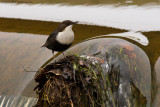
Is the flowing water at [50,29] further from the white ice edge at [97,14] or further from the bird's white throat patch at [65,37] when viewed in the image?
the bird's white throat patch at [65,37]

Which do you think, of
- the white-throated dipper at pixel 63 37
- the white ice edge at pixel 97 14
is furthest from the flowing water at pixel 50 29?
the white-throated dipper at pixel 63 37

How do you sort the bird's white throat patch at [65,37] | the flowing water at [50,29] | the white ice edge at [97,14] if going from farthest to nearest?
the white ice edge at [97,14], the flowing water at [50,29], the bird's white throat patch at [65,37]

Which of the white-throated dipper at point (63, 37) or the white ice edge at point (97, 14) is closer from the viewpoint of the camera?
the white-throated dipper at point (63, 37)

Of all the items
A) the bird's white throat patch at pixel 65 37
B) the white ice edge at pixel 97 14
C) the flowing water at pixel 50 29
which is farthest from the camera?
the white ice edge at pixel 97 14

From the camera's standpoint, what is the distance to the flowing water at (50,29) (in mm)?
3439

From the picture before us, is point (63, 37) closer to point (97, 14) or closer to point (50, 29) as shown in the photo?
point (50, 29)

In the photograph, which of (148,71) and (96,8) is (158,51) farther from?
(96,8)

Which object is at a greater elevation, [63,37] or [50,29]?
[63,37]

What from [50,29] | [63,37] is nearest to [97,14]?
[50,29]

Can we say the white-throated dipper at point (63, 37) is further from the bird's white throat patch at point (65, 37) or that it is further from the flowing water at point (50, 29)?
the flowing water at point (50, 29)


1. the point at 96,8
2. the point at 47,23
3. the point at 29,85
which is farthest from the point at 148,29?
the point at 29,85

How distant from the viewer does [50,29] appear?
4.93 m

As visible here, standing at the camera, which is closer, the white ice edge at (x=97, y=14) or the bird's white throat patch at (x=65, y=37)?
the bird's white throat patch at (x=65, y=37)

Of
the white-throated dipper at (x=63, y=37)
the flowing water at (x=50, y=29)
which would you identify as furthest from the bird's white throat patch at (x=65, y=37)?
the flowing water at (x=50, y=29)
